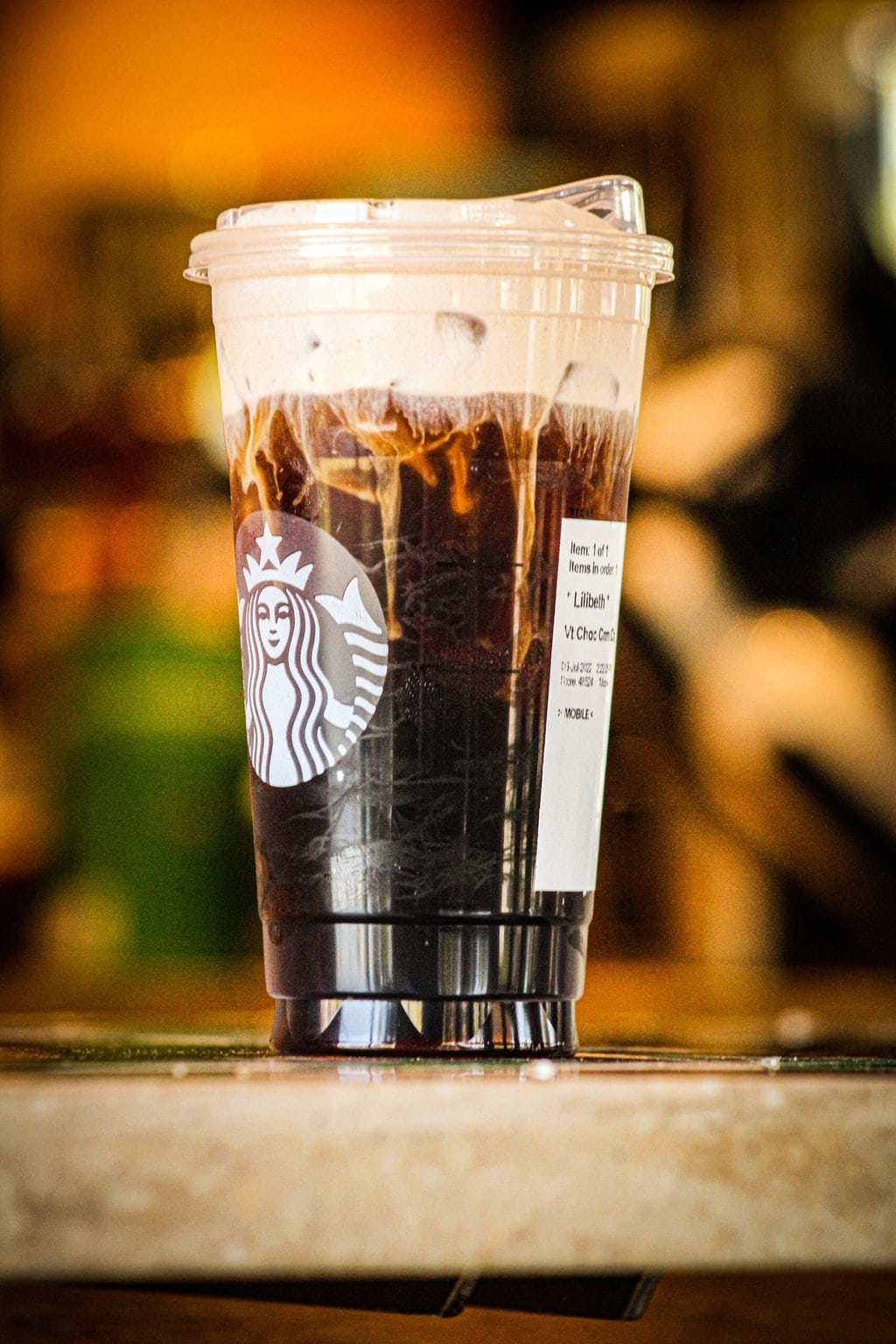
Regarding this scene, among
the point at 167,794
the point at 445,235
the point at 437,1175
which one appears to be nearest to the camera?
the point at 437,1175

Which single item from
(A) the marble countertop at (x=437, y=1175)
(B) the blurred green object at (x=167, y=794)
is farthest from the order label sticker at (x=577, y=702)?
(B) the blurred green object at (x=167, y=794)

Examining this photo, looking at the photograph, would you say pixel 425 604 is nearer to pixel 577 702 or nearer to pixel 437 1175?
pixel 577 702

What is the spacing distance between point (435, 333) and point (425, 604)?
0.26 feet

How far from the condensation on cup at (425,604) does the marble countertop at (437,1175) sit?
0.11 metres

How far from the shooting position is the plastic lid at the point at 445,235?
0.52 meters

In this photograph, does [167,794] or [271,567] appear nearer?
[271,567]

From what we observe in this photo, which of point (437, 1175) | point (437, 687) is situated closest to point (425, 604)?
point (437, 687)

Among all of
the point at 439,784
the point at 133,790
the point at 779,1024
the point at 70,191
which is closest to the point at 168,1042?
the point at 439,784

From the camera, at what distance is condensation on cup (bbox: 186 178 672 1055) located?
520 mm

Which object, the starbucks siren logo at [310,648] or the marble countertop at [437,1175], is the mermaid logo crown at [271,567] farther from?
the marble countertop at [437,1175]

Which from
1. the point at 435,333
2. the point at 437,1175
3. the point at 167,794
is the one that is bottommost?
the point at 167,794

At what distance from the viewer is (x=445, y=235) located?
52 centimetres

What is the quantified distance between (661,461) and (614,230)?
1500mm

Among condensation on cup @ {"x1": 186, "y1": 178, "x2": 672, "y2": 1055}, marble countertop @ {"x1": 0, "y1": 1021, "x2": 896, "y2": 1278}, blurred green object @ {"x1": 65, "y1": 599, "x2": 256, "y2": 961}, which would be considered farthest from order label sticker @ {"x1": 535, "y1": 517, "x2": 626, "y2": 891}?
blurred green object @ {"x1": 65, "y1": 599, "x2": 256, "y2": 961}
